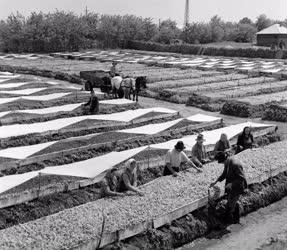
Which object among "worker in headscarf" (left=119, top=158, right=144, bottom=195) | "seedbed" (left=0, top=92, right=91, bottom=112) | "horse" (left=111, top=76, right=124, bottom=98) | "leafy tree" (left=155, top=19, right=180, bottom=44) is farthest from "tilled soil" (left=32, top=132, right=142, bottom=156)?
"leafy tree" (left=155, top=19, right=180, bottom=44)

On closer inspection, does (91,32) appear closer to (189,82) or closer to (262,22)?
(189,82)

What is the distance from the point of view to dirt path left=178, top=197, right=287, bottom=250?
8867 millimetres

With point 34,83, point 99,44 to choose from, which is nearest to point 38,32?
point 99,44

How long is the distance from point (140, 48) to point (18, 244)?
194 feet

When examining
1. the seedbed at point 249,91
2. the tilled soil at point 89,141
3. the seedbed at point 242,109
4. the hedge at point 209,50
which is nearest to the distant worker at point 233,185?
the tilled soil at point 89,141

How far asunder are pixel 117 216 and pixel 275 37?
5987cm

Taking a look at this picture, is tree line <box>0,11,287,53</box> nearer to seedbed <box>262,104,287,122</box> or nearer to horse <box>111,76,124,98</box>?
horse <box>111,76,124,98</box>

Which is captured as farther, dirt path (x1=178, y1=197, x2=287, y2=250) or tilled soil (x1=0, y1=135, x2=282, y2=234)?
tilled soil (x1=0, y1=135, x2=282, y2=234)

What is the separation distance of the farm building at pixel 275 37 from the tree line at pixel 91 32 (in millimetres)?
10739

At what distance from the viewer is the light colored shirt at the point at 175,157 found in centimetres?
1061

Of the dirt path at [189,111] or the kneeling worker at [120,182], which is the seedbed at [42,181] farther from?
the dirt path at [189,111]

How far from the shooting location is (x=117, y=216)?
28.4 feet

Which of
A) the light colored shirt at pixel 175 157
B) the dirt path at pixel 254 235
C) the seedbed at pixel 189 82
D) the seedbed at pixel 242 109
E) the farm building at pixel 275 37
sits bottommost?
the dirt path at pixel 254 235

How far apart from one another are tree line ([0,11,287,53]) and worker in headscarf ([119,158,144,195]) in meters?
52.1
